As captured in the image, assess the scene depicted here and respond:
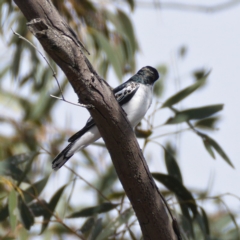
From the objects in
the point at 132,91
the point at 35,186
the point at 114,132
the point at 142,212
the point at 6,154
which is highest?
the point at 6,154

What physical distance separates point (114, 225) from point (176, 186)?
0.45 metres

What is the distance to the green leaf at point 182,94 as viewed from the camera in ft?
13.0

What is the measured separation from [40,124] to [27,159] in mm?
2210

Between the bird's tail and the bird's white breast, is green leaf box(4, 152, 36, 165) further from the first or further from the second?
the bird's white breast

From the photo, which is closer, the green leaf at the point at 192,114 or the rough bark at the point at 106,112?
the rough bark at the point at 106,112

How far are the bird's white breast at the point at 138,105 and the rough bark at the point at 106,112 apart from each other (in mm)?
812

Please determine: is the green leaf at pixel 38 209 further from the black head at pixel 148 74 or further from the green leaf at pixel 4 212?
the black head at pixel 148 74

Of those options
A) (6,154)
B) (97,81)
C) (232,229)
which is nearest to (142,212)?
(97,81)

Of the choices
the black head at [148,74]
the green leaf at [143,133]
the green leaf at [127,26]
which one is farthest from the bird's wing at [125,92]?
the green leaf at [127,26]

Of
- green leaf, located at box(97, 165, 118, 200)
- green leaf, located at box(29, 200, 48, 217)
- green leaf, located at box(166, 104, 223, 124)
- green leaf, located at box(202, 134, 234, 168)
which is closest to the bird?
green leaf, located at box(166, 104, 223, 124)

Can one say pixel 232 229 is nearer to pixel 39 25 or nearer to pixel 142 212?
pixel 142 212

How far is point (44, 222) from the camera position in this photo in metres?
3.79

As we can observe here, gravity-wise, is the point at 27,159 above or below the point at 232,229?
above

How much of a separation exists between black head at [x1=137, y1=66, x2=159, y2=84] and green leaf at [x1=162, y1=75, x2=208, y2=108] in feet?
0.54
